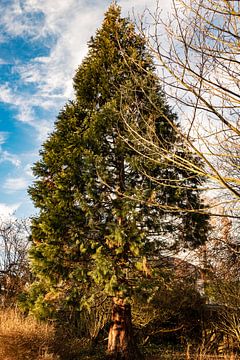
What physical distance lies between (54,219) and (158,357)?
5.66m

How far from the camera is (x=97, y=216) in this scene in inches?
330

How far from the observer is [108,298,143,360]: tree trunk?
8.27m

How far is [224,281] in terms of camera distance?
833 cm

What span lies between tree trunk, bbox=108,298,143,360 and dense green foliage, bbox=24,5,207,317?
0.85 meters

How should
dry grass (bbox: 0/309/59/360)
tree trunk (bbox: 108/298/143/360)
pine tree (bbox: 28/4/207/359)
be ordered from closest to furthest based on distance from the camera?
1. dry grass (bbox: 0/309/59/360)
2. pine tree (bbox: 28/4/207/359)
3. tree trunk (bbox: 108/298/143/360)

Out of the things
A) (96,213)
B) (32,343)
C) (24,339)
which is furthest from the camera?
(96,213)

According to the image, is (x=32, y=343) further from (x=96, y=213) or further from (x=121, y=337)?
(x=96, y=213)

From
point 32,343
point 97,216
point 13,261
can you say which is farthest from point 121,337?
point 13,261

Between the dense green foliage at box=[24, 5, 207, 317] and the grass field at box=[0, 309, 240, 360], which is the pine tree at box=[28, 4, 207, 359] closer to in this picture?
the dense green foliage at box=[24, 5, 207, 317]

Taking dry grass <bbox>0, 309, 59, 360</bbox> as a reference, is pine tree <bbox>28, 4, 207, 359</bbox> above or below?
above

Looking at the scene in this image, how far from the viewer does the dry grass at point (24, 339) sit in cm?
698

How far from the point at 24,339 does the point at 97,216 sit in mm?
3256

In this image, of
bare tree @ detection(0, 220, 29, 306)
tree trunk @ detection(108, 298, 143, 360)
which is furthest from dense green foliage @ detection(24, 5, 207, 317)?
bare tree @ detection(0, 220, 29, 306)

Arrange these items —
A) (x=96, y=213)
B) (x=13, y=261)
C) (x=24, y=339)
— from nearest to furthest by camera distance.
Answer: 1. (x=24, y=339)
2. (x=96, y=213)
3. (x=13, y=261)
